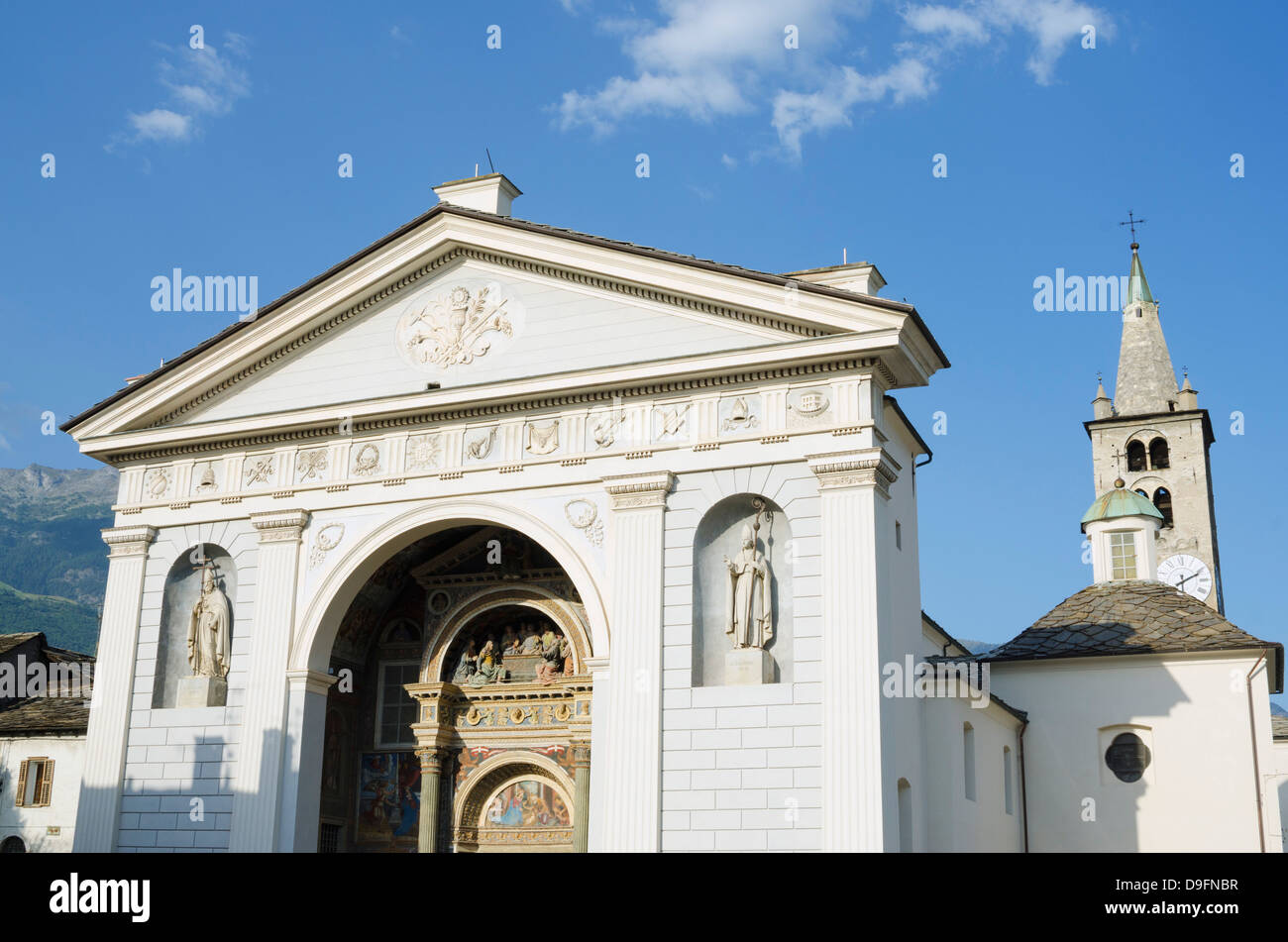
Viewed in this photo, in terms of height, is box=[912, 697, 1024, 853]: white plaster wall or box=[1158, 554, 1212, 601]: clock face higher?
box=[1158, 554, 1212, 601]: clock face

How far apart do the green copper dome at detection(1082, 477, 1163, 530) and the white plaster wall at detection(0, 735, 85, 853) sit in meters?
20.9

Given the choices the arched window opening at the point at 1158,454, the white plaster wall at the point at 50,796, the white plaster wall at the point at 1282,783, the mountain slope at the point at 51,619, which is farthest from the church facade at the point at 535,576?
the mountain slope at the point at 51,619

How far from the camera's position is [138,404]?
65.3ft

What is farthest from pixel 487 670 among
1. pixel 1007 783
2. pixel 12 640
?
pixel 12 640

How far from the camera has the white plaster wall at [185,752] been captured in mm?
17859

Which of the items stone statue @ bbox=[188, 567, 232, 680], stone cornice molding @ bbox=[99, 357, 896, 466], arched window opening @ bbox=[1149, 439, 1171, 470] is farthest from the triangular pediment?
arched window opening @ bbox=[1149, 439, 1171, 470]

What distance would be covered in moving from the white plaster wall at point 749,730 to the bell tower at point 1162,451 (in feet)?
103

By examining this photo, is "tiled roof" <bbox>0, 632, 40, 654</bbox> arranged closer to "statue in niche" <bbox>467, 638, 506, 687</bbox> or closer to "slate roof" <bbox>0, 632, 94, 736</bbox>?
"slate roof" <bbox>0, 632, 94, 736</bbox>

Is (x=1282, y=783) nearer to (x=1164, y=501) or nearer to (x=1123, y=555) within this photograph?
(x=1123, y=555)

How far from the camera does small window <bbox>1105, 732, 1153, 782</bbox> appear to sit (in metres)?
22.2

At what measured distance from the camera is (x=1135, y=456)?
154 feet

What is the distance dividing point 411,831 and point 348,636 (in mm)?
3008

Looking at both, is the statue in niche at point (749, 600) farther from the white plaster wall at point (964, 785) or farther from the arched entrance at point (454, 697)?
the arched entrance at point (454, 697)
